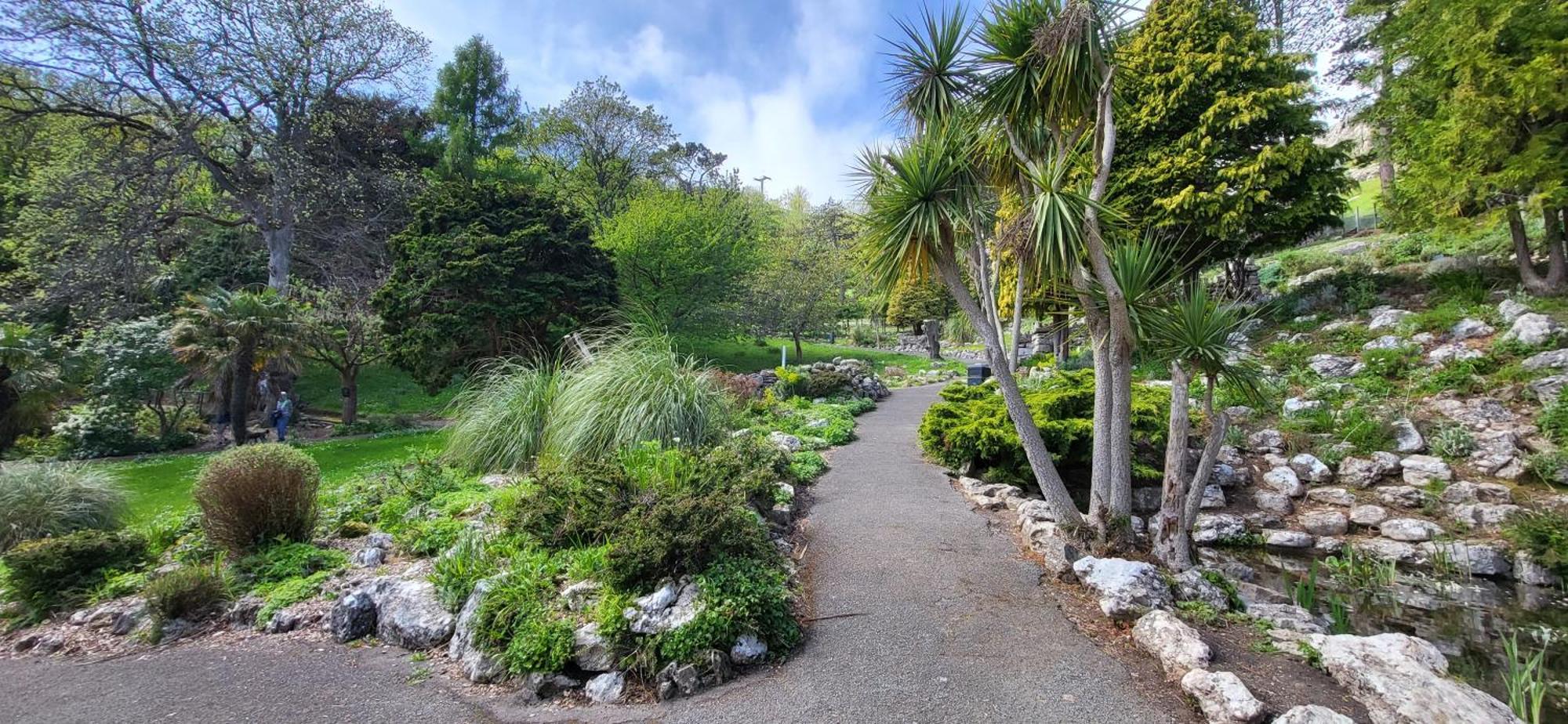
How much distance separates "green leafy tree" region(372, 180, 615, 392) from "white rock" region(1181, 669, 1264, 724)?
15176mm

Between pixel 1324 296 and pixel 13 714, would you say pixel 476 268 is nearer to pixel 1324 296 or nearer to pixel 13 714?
pixel 13 714

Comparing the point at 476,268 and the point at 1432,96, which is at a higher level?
the point at 1432,96

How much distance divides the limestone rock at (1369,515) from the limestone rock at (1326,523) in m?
0.10

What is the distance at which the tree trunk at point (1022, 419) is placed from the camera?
18.8ft

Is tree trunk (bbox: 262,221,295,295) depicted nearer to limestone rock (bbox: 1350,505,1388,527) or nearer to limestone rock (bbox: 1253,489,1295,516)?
limestone rock (bbox: 1253,489,1295,516)

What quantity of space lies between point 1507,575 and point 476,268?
19.1m

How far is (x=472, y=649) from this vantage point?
13.5 feet

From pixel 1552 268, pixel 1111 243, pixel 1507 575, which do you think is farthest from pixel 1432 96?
pixel 1111 243

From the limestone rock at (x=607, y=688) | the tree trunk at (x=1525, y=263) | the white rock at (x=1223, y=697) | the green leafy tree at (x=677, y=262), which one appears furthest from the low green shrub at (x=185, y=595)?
the tree trunk at (x=1525, y=263)

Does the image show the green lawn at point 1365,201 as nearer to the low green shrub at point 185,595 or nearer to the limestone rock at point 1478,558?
the limestone rock at point 1478,558

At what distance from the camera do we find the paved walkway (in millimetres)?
3424

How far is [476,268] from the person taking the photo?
16469 mm

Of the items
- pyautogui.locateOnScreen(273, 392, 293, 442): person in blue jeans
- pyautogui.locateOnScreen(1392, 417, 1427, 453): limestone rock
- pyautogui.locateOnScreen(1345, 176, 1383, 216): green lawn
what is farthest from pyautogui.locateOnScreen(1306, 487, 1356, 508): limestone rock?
pyautogui.locateOnScreen(273, 392, 293, 442): person in blue jeans

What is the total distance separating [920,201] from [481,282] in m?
14.7
